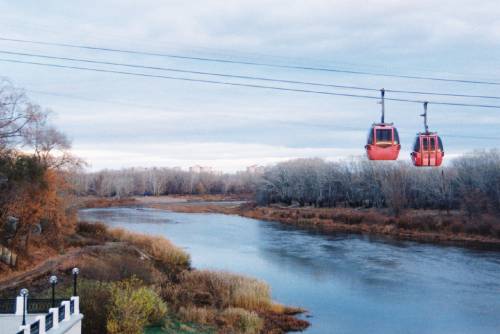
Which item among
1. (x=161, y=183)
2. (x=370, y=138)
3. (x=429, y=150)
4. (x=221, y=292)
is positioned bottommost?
(x=221, y=292)

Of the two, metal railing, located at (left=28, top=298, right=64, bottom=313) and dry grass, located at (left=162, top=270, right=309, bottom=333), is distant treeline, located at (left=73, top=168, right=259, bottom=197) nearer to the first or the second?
dry grass, located at (left=162, top=270, right=309, bottom=333)

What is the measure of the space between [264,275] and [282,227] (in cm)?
2573

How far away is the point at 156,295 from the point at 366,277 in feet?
44.0

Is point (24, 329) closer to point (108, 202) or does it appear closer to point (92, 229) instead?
point (92, 229)

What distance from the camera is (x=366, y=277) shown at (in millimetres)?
27766

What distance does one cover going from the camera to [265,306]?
821 inches

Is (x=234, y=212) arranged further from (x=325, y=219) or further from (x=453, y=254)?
(x=453, y=254)

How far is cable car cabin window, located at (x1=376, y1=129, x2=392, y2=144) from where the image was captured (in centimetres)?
1583

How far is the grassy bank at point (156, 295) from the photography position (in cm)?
1520

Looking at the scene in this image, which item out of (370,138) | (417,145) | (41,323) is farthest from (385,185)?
(41,323)

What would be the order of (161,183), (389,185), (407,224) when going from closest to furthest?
1. (407,224)
2. (389,185)
3. (161,183)

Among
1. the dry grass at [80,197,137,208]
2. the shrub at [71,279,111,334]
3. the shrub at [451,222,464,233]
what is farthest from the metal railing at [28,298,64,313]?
the dry grass at [80,197,137,208]

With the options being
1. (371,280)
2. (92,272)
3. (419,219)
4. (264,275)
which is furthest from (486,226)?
(92,272)

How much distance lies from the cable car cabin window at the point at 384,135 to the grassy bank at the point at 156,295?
7.39m
